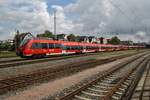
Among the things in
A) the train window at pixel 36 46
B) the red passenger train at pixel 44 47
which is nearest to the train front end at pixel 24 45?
the red passenger train at pixel 44 47

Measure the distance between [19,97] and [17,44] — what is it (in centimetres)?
2494

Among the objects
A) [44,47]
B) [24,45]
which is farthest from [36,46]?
[44,47]

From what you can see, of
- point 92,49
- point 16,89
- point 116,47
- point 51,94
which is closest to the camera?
point 51,94

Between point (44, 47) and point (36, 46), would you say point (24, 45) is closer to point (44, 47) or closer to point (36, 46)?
point (36, 46)

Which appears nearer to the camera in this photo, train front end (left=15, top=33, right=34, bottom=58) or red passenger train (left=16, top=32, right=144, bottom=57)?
train front end (left=15, top=33, right=34, bottom=58)

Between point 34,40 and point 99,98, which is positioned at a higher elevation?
point 34,40

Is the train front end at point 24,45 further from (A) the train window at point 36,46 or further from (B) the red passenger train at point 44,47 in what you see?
(A) the train window at point 36,46

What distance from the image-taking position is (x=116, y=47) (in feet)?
349

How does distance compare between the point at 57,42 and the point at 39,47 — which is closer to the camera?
the point at 39,47

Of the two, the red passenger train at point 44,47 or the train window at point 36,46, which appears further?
the train window at point 36,46

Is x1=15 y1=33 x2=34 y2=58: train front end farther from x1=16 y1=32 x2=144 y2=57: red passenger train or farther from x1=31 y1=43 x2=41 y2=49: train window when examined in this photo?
x1=31 y1=43 x2=41 y2=49: train window

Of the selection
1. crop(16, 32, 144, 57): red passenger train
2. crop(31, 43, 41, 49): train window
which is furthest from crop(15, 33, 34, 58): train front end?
crop(31, 43, 41, 49): train window

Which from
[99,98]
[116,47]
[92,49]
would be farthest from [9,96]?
[116,47]

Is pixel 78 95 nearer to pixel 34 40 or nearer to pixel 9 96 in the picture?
pixel 9 96
